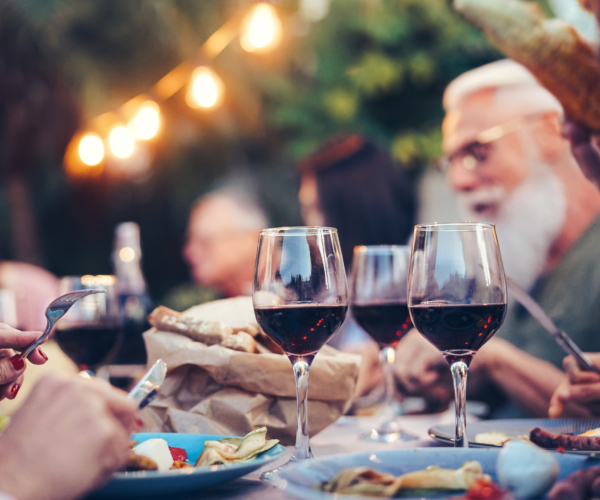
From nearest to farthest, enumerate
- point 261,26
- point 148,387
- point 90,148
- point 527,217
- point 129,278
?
point 148,387 < point 129,278 < point 527,217 < point 261,26 < point 90,148

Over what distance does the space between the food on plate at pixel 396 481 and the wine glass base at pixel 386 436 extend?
433mm

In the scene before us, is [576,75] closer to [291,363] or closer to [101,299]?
[291,363]

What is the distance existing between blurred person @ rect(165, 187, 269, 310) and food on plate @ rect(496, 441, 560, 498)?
10.00 ft

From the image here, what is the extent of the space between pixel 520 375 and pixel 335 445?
86 centimetres

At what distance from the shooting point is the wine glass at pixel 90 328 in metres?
1.17

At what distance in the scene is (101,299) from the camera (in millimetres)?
1198

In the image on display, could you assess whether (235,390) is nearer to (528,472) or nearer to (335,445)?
(335,445)

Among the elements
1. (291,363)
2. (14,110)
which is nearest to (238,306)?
(291,363)

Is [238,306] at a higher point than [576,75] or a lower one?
lower

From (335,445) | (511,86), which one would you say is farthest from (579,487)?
(511,86)

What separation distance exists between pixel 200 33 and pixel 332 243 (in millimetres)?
5659

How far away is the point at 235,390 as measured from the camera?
87 centimetres

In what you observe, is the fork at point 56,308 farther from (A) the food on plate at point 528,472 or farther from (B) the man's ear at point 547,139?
(B) the man's ear at point 547,139

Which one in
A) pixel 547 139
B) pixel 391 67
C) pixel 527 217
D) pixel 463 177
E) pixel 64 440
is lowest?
pixel 64 440
